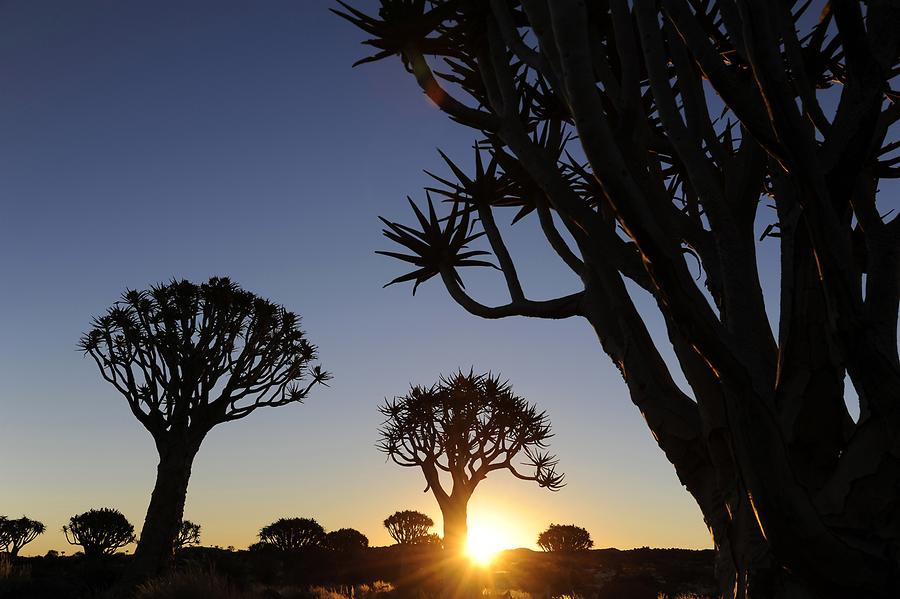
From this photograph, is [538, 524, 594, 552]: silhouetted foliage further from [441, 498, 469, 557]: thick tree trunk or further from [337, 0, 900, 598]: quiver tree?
[337, 0, 900, 598]: quiver tree

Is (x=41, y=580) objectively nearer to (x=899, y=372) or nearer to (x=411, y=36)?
(x=411, y=36)

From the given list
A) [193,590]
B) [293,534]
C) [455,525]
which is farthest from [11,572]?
[293,534]

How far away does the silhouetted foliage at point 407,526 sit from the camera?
3409 cm

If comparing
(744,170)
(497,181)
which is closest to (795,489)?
(744,170)

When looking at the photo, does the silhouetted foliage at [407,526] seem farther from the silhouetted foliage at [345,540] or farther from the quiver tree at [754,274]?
the quiver tree at [754,274]

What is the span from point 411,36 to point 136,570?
14431 millimetres

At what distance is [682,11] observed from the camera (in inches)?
153

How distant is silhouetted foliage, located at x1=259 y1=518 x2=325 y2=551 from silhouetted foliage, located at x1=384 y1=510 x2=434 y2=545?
4.40 metres

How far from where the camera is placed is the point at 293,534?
31062 millimetres

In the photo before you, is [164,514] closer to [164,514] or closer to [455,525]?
[164,514]

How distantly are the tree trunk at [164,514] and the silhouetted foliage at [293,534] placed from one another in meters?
16.0

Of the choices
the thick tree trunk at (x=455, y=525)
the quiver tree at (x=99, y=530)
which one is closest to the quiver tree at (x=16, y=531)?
the quiver tree at (x=99, y=530)

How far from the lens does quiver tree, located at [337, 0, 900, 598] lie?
10.5ft

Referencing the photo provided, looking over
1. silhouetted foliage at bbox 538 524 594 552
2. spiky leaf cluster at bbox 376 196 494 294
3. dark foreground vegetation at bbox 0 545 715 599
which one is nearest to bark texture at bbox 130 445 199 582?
dark foreground vegetation at bbox 0 545 715 599
